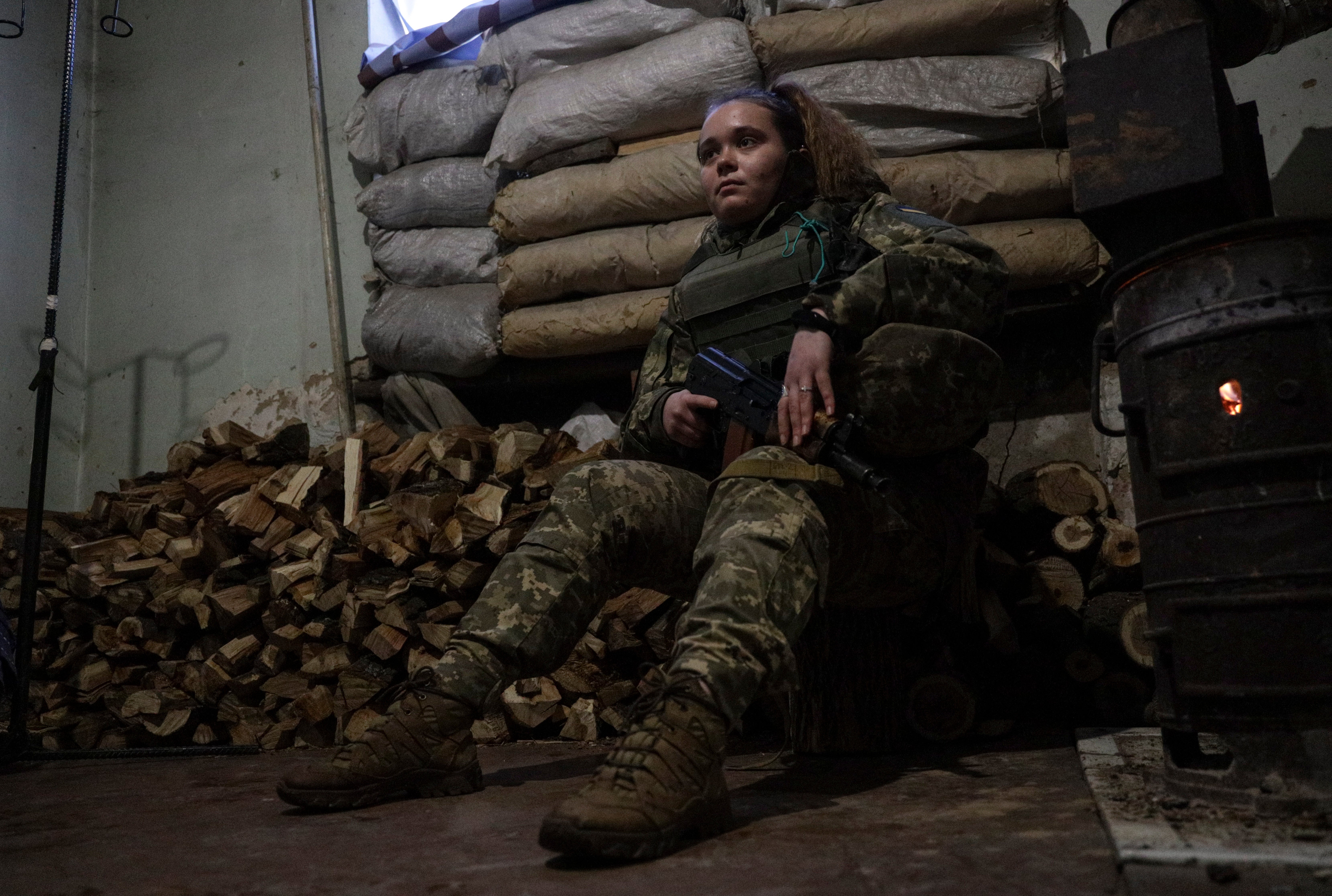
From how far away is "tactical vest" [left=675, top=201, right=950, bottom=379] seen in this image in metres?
1.77

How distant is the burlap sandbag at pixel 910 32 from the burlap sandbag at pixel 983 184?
322 millimetres

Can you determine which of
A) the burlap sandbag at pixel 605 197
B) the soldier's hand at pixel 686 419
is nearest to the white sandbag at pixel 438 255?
the burlap sandbag at pixel 605 197

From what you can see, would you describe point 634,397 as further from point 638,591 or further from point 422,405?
point 422,405

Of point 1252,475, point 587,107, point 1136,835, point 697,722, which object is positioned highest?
point 587,107

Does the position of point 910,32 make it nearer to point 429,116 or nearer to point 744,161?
point 744,161

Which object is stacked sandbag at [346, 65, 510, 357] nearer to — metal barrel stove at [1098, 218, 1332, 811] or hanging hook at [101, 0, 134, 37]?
hanging hook at [101, 0, 134, 37]

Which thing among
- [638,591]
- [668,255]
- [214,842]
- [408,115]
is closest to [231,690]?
[638,591]

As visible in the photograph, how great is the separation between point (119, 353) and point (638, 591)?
288 cm

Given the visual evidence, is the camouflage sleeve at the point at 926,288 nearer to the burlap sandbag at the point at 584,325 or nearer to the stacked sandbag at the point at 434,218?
the burlap sandbag at the point at 584,325

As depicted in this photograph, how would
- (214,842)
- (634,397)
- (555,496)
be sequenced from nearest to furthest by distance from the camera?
(214,842) → (555,496) → (634,397)

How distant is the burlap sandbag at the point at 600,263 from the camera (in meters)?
2.74

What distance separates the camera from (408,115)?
3.31 metres

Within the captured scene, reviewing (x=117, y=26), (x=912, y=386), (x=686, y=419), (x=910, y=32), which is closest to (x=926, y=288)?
(x=912, y=386)

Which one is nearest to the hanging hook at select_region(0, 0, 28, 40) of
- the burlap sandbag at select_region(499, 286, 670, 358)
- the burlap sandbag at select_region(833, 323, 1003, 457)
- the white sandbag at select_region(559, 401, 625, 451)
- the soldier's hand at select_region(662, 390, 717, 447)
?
the burlap sandbag at select_region(499, 286, 670, 358)
